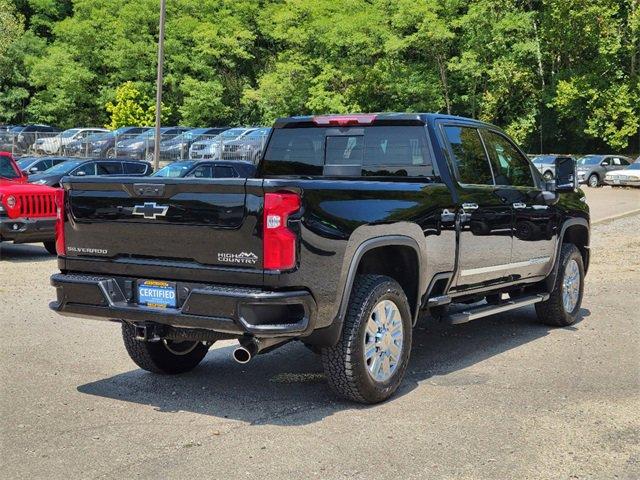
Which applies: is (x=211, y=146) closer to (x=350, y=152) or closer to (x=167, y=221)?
(x=350, y=152)

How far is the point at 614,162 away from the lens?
43.1 metres

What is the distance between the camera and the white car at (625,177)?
3820cm

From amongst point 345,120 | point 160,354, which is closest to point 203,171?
point 345,120

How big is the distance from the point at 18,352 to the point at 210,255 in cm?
288

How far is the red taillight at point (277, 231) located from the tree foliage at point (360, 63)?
4669cm

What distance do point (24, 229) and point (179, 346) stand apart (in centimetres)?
777

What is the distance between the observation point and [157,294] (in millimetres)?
5426

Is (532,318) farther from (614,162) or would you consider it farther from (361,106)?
(361,106)

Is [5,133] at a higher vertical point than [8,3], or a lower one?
lower

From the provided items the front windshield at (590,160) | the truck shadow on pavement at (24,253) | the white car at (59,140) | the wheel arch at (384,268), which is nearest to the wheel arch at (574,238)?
the wheel arch at (384,268)

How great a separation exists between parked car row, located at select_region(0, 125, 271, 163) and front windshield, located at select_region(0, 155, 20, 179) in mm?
21372

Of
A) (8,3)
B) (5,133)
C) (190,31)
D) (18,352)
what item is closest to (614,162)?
(190,31)

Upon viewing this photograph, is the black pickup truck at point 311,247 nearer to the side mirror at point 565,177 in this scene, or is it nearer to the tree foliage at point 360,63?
the side mirror at point 565,177

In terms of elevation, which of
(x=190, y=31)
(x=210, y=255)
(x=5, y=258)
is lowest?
(x=5, y=258)
